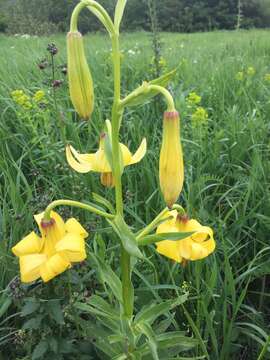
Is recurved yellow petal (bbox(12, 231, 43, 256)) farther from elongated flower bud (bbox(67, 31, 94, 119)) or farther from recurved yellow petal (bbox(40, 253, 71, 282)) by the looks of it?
elongated flower bud (bbox(67, 31, 94, 119))

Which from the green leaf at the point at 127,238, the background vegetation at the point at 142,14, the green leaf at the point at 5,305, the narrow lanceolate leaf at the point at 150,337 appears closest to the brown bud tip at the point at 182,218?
the green leaf at the point at 127,238

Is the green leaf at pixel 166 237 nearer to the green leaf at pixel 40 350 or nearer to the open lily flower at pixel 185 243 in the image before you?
the open lily flower at pixel 185 243

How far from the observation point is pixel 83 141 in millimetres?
1970

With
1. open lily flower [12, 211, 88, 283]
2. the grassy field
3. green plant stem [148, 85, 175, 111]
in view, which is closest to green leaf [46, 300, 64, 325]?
the grassy field

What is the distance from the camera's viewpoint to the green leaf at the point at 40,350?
1.00 m

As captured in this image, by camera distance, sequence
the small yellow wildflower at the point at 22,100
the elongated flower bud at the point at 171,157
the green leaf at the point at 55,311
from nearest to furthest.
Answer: the elongated flower bud at the point at 171,157 → the green leaf at the point at 55,311 → the small yellow wildflower at the point at 22,100

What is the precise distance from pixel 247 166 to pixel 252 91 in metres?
1.00

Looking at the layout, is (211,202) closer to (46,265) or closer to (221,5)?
(46,265)

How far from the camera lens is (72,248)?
804 millimetres

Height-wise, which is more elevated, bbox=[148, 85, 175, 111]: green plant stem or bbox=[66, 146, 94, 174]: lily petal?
A: bbox=[148, 85, 175, 111]: green plant stem

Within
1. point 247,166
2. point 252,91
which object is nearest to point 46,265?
point 247,166

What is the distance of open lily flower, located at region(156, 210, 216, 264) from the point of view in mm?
917

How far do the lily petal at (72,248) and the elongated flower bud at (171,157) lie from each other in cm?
17

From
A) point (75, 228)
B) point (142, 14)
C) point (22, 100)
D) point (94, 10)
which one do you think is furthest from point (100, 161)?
point (142, 14)
